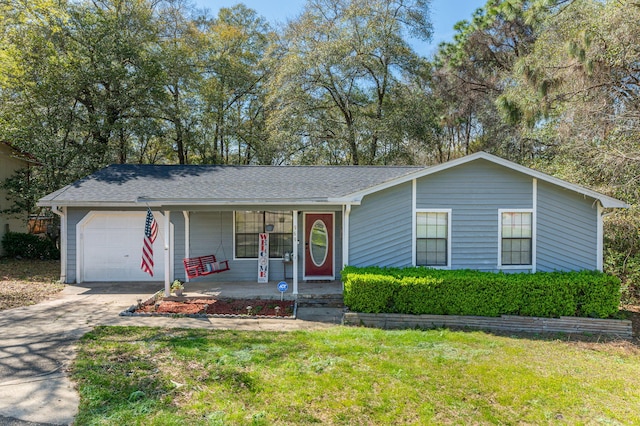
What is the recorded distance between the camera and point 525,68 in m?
11.6

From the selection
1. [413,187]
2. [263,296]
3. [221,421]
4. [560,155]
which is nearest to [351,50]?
[560,155]

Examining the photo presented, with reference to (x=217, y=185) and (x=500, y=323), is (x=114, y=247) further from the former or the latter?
(x=500, y=323)

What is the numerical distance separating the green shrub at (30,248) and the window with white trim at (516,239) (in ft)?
51.1

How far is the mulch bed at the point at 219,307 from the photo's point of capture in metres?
7.32

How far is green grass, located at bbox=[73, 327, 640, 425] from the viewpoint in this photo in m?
3.62

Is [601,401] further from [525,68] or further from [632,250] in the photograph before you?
[525,68]

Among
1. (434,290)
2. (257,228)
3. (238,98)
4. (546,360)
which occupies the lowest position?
(546,360)

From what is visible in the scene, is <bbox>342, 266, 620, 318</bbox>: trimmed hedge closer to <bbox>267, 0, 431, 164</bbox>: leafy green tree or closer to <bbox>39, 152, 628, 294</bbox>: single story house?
<bbox>39, 152, 628, 294</bbox>: single story house

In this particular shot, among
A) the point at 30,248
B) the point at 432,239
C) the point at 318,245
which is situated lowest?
the point at 30,248

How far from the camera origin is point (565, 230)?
335 inches

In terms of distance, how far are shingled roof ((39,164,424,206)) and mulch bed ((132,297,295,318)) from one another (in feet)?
7.35

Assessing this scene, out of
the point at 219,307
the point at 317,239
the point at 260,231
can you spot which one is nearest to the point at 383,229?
the point at 317,239

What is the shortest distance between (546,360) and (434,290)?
219 centimetres

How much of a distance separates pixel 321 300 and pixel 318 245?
209 cm
